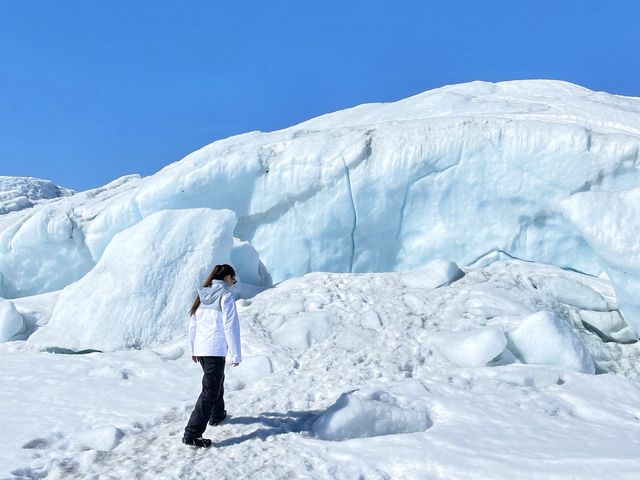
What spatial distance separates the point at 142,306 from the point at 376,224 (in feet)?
13.9

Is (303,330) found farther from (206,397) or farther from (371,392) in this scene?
(206,397)

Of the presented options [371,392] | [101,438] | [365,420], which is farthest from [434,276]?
[101,438]

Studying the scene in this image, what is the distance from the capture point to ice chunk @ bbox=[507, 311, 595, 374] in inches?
267

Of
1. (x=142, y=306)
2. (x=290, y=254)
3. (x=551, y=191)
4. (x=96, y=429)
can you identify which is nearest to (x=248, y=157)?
(x=290, y=254)

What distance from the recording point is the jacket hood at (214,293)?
188 inches

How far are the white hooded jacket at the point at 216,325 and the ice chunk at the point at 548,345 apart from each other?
3.66 metres

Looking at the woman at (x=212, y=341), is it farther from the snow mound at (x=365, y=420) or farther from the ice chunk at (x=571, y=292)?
the ice chunk at (x=571, y=292)

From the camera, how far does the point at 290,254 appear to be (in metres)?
11.0

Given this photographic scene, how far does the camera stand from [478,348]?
6660mm

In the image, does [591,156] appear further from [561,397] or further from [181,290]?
[181,290]

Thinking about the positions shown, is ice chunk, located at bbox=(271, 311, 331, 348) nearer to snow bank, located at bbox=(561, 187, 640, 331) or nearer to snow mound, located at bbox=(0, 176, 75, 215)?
snow bank, located at bbox=(561, 187, 640, 331)

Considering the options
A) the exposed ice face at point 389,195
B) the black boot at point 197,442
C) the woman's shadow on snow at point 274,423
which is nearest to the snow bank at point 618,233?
the exposed ice face at point 389,195

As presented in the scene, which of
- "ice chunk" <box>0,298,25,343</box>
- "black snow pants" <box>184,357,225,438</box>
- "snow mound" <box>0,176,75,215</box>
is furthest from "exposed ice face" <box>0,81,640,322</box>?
"snow mound" <box>0,176,75,215</box>

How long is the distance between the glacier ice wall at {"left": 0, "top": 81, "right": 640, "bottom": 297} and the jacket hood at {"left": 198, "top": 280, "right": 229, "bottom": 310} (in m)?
5.98
